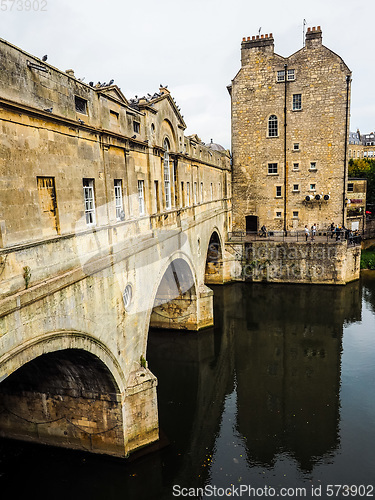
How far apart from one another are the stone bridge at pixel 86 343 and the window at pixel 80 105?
2.68m

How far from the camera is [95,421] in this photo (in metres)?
10.4

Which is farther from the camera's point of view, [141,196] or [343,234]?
[343,234]

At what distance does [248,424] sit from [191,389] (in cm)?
337

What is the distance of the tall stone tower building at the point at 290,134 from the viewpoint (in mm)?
28531

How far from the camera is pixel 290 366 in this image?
16.9m

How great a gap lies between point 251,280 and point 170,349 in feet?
38.2

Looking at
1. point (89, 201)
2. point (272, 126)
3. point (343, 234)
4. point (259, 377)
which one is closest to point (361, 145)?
point (272, 126)

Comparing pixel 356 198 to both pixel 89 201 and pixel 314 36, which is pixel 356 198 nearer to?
pixel 314 36

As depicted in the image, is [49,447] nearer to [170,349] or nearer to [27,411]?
[27,411]

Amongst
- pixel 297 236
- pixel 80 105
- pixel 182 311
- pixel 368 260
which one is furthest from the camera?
pixel 368 260

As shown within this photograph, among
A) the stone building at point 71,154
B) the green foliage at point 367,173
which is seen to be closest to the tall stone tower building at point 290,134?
the green foliage at point 367,173

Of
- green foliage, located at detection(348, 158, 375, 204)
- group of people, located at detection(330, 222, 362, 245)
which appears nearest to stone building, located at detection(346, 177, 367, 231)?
group of people, located at detection(330, 222, 362, 245)

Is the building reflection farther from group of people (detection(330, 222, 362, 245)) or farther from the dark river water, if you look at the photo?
group of people (detection(330, 222, 362, 245))

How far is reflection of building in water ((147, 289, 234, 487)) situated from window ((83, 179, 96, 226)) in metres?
7.68
